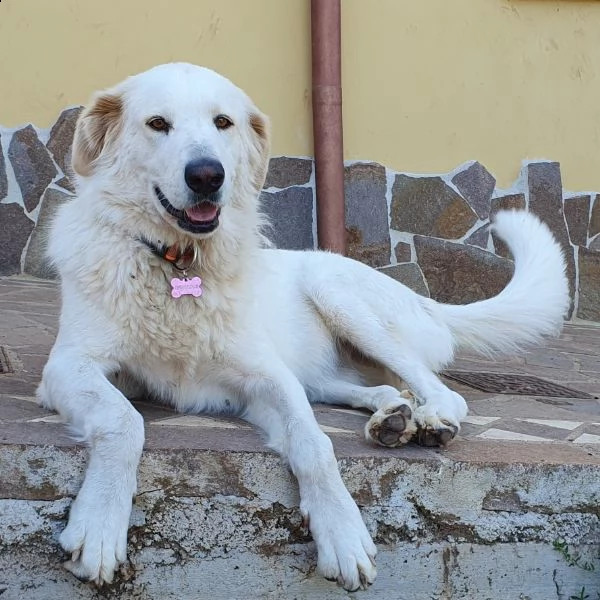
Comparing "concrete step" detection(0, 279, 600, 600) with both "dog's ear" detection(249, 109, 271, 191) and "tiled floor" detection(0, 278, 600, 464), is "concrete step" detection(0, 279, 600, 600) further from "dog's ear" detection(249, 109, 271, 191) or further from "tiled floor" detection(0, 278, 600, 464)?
"dog's ear" detection(249, 109, 271, 191)

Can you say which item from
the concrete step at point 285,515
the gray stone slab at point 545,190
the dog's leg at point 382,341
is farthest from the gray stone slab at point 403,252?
the concrete step at point 285,515

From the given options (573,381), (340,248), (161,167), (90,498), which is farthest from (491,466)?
(340,248)

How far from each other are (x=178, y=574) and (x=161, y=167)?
4.03 feet

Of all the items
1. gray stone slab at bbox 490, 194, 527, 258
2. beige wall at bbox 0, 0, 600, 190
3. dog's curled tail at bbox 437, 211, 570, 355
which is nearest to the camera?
dog's curled tail at bbox 437, 211, 570, 355

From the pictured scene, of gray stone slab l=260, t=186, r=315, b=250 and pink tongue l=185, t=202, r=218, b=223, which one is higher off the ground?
gray stone slab l=260, t=186, r=315, b=250

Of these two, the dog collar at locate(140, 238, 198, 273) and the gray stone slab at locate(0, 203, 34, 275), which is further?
the gray stone slab at locate(0, 203, 34, 275)

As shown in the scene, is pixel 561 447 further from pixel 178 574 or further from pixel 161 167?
pixel 161 167

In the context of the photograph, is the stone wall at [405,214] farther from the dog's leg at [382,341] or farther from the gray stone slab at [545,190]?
the dog's leg at [382,341]

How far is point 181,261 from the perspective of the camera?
2.97 metres

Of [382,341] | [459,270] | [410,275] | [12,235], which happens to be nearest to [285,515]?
[382,341]

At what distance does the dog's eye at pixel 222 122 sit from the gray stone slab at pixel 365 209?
324 centimetres

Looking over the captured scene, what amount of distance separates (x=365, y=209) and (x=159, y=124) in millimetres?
3460

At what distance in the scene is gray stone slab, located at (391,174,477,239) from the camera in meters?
6.34

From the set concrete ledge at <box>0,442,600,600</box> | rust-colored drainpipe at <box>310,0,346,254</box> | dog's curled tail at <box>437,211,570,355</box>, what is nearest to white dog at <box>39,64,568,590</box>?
concrete ledge at <box>0,442,600,600</box>
